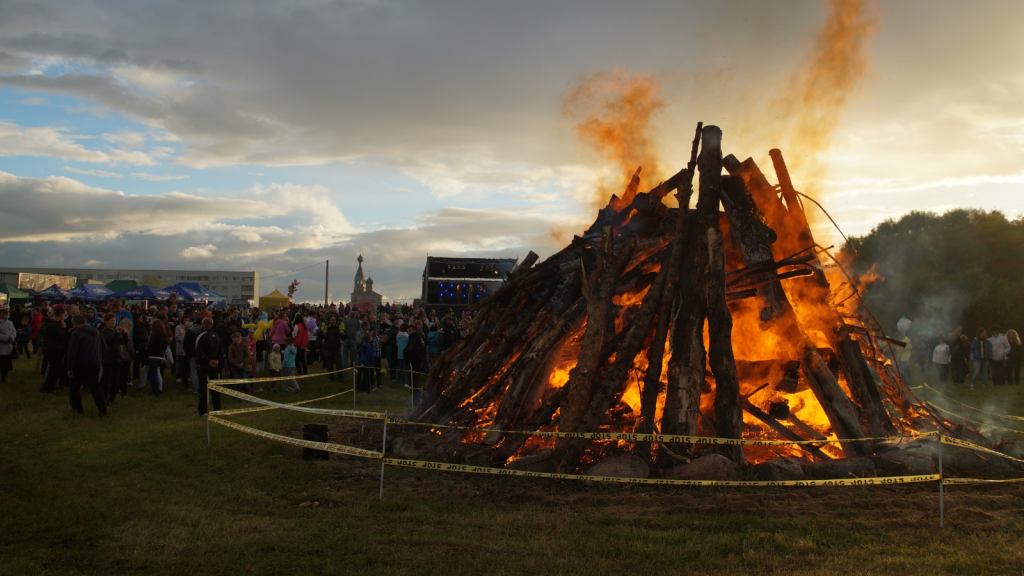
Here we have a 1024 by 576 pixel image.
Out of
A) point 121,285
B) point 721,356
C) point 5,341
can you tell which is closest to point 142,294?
point 121,285

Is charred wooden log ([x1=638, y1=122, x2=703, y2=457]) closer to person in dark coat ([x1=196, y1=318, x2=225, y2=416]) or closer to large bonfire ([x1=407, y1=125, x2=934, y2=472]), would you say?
large bonfire ([x1=407, y1=125, x2=934, y2=472])

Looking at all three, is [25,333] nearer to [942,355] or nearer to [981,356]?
[942,355]

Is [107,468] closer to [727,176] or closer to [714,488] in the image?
[714,488]

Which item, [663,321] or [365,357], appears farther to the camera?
[365,357]

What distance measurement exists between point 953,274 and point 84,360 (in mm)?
40437

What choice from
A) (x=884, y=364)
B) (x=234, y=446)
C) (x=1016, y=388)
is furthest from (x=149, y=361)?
(x=1016, y=388)

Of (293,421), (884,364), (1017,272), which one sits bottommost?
(293,421)

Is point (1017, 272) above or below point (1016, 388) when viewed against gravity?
above

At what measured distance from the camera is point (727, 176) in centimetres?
1162

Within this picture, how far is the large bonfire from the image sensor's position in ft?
31.1

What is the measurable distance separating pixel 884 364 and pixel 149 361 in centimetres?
1660

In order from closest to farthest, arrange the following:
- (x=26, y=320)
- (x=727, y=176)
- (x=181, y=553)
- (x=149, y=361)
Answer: (x=181, y=553), (x=727, y=176), (x=149, y=361), (x=26, y=320)

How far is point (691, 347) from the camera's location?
32.1 ft

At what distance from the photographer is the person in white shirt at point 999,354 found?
66.5ft
